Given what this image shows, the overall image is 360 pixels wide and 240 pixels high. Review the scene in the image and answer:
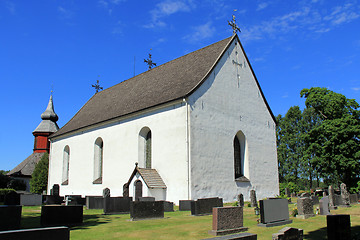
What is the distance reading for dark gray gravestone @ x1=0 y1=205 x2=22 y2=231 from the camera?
965 centimetres

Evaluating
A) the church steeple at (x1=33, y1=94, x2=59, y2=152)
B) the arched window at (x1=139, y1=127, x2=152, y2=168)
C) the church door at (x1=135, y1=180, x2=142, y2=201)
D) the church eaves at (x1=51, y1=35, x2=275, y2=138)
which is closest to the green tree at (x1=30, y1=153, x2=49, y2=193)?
the church eaves at (x1=51, y1=35, x2=275, y2=138)

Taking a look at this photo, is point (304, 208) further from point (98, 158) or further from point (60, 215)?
point (98, 158)

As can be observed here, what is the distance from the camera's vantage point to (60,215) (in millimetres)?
10859

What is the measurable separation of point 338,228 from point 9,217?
9.09m

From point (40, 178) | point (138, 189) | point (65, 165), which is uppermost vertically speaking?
point (65, 165)

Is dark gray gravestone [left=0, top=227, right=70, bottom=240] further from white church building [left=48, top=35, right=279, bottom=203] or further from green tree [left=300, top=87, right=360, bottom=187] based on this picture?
green tree [left=300, top=87, right=360, bottom=187]

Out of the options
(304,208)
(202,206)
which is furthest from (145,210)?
(304,208)

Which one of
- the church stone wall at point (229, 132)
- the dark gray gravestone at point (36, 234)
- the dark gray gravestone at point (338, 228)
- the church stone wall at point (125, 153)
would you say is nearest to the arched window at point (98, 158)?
the church stone wall at point (125, 153)

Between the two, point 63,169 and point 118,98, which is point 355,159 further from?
point 63,169

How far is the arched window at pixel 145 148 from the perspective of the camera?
2280cm

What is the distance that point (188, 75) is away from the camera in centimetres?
2275

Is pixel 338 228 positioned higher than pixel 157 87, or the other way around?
pixel 157 87

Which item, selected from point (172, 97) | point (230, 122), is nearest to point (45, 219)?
point (172, 97)

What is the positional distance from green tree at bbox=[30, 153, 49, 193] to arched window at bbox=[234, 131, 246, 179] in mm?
23393
